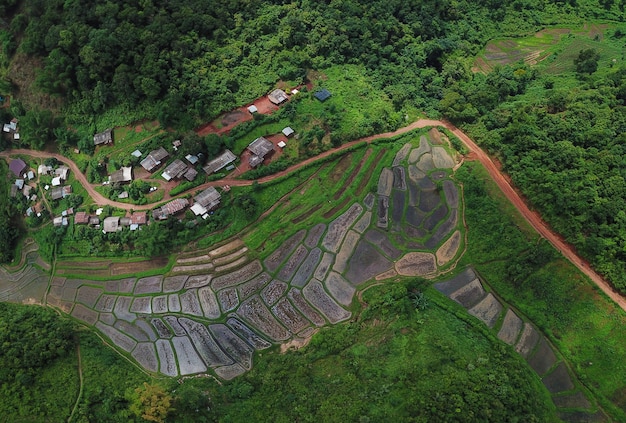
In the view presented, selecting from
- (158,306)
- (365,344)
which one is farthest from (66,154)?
(365,344)

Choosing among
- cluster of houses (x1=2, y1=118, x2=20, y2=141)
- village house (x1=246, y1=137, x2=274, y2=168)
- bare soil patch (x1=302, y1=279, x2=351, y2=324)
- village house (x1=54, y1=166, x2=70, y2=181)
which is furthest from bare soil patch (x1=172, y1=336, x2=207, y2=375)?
cluster of houses (x1=2, y1=118, x2=20, y2=141)

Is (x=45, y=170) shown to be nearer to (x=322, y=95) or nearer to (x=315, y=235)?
(x=315, y=235)

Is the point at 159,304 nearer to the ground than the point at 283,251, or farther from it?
nearer to the ground

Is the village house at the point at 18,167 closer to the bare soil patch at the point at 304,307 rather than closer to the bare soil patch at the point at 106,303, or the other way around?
the bare soil patch at the point at 106,303

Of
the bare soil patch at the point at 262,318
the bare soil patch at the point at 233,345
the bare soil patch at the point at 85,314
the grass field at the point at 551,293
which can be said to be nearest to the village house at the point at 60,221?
the bare soil patch at the point at 85,314

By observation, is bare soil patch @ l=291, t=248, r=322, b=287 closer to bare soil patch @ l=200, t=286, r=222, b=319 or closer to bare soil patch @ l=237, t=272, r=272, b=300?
bare soil patch @ l=237, t=272, r=272, b=300

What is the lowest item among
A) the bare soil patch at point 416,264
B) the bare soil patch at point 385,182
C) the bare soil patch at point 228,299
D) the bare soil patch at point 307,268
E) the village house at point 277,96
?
the bare soil patch at point 228,299

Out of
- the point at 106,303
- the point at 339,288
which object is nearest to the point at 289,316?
the point at 339,288
